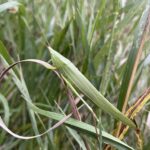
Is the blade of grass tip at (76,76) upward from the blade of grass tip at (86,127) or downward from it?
upward

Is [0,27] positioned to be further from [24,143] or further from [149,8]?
[149,8]

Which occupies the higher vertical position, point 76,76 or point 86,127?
point 76,76

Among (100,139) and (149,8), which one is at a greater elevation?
(149,8)

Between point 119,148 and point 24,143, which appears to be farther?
point 24,143

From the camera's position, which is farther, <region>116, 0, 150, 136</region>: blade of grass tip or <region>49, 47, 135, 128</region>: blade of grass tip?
<region>116, 0, 150, 136</region>: blade of grass tip

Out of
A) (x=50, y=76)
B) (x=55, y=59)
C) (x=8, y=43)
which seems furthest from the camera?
(x=8, y=43)

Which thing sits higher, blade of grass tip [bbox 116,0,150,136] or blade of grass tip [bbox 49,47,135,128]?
blade of grass tip [bbox 49,47,135,128]

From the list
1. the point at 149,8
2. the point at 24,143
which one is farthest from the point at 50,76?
the point at 149,8

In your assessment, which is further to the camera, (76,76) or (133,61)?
(133,61)

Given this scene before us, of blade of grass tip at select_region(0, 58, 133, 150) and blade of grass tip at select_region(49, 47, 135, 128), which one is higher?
blade of grass tip at select_region(49, 47, 135, 128)

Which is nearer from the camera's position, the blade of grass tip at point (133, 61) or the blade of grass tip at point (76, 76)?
the blade of grass tip at point (76, 76)

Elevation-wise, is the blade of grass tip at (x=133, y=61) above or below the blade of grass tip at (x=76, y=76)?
Answer: below
